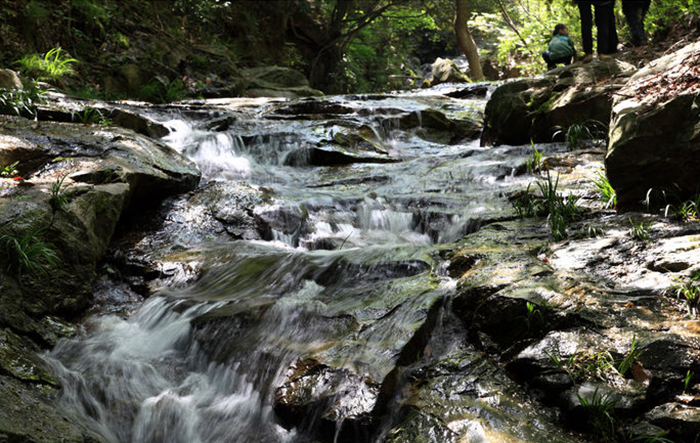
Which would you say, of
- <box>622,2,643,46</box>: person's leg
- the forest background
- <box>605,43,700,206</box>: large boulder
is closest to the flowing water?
<box>605,43,700,206</box>: large boulder

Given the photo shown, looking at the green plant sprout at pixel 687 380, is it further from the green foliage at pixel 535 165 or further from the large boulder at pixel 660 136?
the green foliage at pixel 535 165

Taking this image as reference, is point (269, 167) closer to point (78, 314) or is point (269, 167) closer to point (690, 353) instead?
point (78, 314)

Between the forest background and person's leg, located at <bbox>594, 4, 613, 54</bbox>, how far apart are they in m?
2.33

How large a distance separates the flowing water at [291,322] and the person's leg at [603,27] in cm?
318

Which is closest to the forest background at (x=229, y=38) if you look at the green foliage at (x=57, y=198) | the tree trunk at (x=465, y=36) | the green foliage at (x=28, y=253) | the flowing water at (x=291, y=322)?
the tree trunk at (x=465, y=36)

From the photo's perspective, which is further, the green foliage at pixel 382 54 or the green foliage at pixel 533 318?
the green foliage at pixel 382 54

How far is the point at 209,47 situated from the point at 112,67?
4.18m

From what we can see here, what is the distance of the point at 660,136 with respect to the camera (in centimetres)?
423

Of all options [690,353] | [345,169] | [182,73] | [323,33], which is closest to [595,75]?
[345,169]

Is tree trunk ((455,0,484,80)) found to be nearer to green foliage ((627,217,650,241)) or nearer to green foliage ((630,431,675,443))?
green foliage ((627,217,650,241))

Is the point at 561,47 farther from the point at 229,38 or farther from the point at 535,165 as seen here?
the point at 229,38

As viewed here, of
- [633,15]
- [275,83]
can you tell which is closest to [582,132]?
[633,15]

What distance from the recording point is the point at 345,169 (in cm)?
806

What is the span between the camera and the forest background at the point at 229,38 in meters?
10.6
